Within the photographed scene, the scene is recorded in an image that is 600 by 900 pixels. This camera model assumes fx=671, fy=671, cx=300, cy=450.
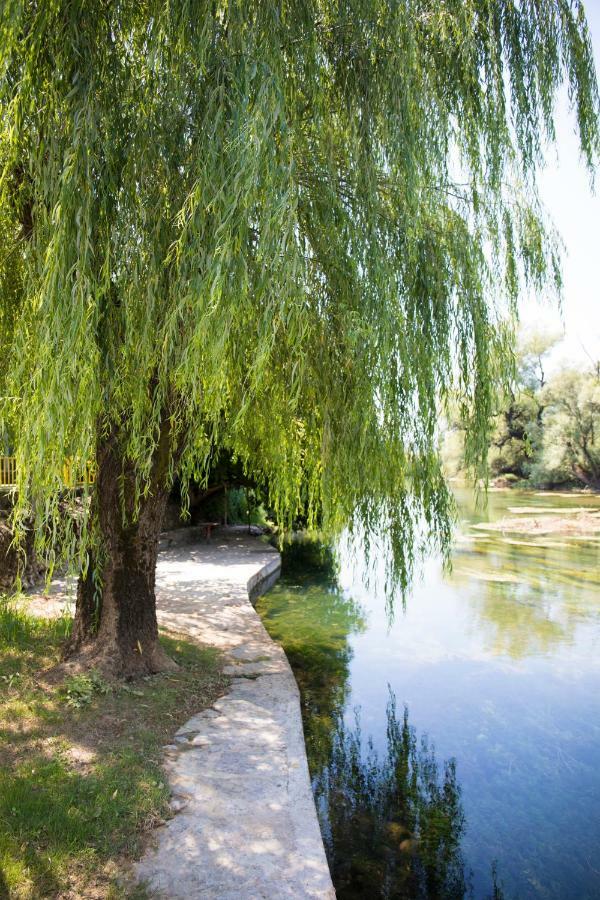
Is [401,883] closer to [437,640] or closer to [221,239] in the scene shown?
[221,239]

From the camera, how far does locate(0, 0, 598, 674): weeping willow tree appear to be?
314 centimetres

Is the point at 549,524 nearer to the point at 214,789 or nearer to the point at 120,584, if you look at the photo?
the point at 120,584

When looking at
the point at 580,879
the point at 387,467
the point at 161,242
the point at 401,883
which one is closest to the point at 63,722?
the point at 401,883

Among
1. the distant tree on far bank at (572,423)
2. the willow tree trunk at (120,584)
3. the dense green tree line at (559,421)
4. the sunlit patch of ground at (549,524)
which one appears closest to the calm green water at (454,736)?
the willow tree trunk at (120,584)

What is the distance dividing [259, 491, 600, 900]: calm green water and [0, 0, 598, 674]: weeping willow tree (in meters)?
1.31

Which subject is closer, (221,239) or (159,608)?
(221,239)

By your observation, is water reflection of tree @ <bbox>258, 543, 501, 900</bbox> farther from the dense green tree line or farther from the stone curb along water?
the dense green tree line

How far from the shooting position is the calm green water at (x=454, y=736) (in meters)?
3.85

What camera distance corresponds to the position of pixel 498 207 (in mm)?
4543

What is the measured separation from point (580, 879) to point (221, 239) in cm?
398

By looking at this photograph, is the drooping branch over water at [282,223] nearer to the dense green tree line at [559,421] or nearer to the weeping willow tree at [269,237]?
the weeping willow tree at [269,237]

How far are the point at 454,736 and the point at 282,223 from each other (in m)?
4.47

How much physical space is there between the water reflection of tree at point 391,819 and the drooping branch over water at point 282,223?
152cm

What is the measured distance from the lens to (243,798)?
3.43 metres
